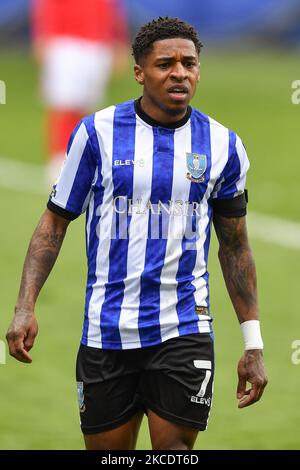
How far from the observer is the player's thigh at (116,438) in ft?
20.8

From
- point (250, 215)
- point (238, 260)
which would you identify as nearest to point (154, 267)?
point (238, 260)

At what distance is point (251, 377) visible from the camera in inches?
254

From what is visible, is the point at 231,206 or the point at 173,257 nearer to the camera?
the point at 173,257

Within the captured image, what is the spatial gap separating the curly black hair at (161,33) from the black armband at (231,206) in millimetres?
738

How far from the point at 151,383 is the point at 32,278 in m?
0.75

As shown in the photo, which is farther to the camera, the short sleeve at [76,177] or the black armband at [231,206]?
the black armband at [231,206]

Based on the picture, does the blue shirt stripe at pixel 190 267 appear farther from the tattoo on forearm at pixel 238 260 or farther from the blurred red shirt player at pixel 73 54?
the blurred red shirt player at pixel 73 54

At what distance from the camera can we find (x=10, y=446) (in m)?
8.42

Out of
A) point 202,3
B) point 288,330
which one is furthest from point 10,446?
point 202,3

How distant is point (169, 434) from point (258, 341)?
0.68m

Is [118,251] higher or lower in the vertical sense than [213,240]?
higher

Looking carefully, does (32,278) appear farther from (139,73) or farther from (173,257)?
(139,73)

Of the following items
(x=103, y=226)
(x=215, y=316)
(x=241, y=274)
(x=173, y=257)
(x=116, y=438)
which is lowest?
(x=215, y=316)

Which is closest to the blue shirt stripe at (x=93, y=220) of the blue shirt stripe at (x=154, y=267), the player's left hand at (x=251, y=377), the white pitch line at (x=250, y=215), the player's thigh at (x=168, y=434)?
the blue shirt stripe at (x=154, y=267)
